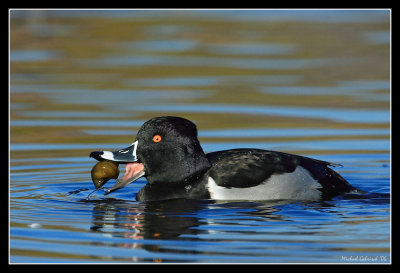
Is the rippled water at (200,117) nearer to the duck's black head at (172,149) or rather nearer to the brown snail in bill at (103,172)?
the brown snail in bill at (103,172)

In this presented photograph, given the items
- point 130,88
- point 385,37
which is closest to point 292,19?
point 385,37

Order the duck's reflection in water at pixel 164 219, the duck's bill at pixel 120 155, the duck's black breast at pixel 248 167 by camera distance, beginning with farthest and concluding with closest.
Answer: the duck's bill at pixel 120 155
the duck's black breast at pixel 248 167
the duck's reflection in water at pixel 164 219

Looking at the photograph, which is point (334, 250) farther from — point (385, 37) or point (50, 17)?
point (50, 17)

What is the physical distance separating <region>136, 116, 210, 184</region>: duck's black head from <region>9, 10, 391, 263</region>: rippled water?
385 mm

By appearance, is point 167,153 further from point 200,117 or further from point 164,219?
point 200,117

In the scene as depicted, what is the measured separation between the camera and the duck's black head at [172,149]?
32.9ft

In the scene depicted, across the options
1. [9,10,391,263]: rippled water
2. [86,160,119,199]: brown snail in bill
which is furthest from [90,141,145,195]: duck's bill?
[9,10,391,263]: rippled water

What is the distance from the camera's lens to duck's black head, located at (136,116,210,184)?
32.9 feet

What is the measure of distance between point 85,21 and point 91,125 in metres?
12.4

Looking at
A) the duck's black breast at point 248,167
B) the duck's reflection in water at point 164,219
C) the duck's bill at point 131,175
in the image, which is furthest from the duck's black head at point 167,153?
the duck's reflection in water at point 164,219

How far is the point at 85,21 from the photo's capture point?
1036 inches

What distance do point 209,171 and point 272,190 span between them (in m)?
0.68

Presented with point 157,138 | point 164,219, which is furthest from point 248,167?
point 164,219

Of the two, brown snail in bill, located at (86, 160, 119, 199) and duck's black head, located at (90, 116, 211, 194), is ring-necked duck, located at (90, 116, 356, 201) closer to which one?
duck's black head, located at (90, 116, 211, 194)
